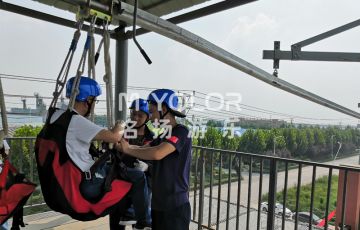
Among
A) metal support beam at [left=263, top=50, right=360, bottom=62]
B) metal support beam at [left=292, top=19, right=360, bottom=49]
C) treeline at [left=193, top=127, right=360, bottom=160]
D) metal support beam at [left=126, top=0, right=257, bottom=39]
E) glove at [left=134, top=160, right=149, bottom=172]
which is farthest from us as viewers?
treeline at [left=193, top=127, right=360, bottom=160]

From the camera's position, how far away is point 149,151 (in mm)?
1982

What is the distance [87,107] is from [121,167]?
44 centimetres

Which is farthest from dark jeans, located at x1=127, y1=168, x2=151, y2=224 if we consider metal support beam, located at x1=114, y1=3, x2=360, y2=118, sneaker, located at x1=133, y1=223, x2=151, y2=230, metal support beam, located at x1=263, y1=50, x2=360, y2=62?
metal support beam, located at x1=263, y1=50, x2=360, y2=62

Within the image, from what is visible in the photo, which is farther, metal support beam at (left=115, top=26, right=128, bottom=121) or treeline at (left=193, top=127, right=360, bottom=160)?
treeline at (left=193, top=127, right=360, bottom=160)

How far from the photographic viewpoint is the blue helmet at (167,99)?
7.04 feet

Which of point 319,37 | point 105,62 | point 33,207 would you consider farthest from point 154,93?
point 33,207

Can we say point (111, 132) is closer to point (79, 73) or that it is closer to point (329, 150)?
point (79, 73)

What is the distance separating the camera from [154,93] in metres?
2.23

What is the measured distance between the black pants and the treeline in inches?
1353

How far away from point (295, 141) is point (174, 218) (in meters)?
55.3

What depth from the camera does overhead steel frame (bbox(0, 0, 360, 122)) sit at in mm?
Result: 2006

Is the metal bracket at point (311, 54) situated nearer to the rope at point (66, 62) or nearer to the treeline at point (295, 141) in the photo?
the rope at point (66, 62)

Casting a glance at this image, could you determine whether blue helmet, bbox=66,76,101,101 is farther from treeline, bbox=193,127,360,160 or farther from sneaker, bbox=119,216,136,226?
treeline, bbox=193,127,360,160

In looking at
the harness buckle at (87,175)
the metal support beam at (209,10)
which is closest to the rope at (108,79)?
the harness buckle at (87,175)
